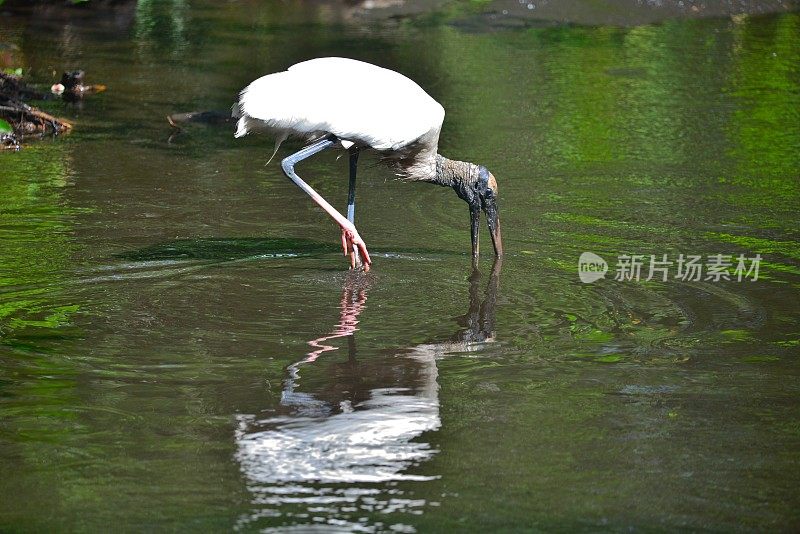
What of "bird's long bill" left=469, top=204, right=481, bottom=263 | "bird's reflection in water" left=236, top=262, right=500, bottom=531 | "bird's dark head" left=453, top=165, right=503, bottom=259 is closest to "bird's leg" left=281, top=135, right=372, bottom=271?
"bird's long bill" left=469, top=204, right=481, bottom=263

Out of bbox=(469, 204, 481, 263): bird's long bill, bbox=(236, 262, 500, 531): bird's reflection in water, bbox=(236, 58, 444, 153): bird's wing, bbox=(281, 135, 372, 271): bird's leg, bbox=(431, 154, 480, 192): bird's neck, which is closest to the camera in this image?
bbox=(236, 262, 500, 531): bird's reflection in water

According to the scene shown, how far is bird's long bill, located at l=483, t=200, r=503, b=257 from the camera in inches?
289

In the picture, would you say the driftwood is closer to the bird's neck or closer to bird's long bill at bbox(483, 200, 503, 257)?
the bird's neck

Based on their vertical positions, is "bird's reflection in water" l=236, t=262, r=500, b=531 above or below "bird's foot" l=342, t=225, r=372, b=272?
below

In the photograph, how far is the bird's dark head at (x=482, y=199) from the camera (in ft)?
24.2

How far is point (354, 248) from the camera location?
7.11 m

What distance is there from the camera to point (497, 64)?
46.1 feet

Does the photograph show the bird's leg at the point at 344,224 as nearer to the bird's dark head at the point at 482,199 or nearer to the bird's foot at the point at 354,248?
the bird's foot at the point at 354,248

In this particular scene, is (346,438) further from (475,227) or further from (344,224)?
(475,227)

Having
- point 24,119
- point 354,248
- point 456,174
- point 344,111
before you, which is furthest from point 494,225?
point 24,119

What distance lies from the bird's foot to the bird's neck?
724mm

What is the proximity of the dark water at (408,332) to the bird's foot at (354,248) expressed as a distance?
111 millimetres

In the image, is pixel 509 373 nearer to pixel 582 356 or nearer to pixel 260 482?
pixel 582 356

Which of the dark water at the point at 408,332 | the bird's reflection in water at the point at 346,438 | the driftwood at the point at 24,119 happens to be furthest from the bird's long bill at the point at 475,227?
the driftwood at the point at 24,119
